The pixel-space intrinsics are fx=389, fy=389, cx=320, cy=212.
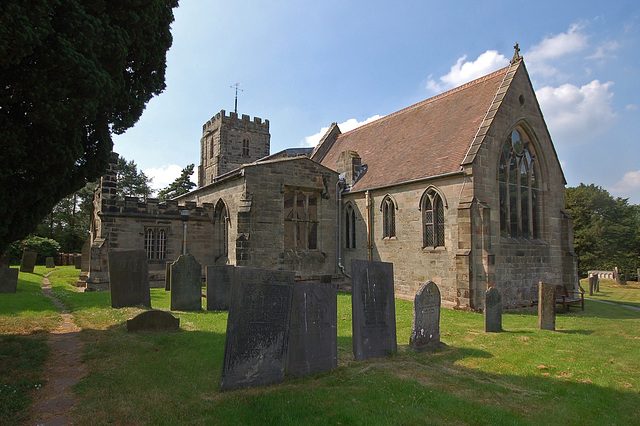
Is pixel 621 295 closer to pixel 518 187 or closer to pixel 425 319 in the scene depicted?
pixel 518 187

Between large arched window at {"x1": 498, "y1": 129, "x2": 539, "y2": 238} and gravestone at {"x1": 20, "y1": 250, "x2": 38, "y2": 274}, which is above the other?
large arched window at {"x1": 498, "y1": 129, "x2": 539, "y2": 238}

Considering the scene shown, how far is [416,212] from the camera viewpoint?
55.3 feet

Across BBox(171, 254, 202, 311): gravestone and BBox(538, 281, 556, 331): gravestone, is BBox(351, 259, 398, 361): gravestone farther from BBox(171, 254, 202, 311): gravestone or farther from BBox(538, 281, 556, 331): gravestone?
BBox(171, 254, 202, 311): gravestone

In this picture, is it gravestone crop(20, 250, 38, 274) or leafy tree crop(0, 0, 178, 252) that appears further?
gravestone crop(20, 250, 38, 274)

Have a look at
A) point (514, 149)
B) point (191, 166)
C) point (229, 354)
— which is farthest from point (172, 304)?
point (191, 166)

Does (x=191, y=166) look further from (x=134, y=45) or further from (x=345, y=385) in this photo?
(x=345, y=385)

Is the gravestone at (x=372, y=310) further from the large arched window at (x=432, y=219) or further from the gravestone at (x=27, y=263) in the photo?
the gravestone at (x=27, y=263)

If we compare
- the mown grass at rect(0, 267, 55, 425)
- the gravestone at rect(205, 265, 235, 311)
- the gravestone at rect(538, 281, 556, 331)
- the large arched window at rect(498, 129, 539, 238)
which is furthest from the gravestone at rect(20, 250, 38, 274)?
the gravestone at rect(538, 281, 556, 331)

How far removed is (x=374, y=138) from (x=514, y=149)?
8.56m

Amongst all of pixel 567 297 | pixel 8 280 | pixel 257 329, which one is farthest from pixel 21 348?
pixel 567 297

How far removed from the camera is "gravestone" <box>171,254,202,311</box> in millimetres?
11609

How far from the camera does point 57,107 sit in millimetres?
6324

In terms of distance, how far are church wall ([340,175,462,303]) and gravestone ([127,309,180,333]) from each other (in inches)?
382

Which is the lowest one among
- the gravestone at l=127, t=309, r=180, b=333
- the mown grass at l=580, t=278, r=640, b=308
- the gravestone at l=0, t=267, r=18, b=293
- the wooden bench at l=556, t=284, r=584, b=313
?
the mown grass at l=580, t=278, r=640, b=308
